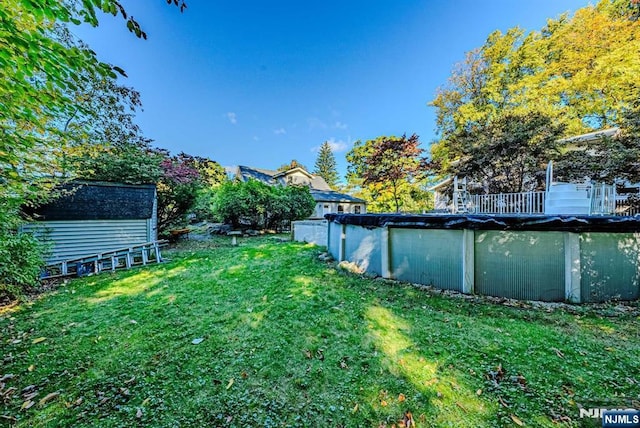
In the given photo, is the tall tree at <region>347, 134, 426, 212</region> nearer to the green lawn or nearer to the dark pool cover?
the dark pool cover

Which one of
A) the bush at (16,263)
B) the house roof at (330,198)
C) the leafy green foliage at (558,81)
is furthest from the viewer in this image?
the house roof at (330,198)

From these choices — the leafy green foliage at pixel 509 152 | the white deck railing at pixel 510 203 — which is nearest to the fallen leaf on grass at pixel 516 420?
the white deck railing at pixel 510 203

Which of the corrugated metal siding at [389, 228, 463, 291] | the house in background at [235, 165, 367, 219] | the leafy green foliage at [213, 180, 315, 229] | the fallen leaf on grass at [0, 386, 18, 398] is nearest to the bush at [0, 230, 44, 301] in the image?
the fallen leaf on grass at [0, 386, 18, 398]

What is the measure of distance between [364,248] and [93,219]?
27.6 ft

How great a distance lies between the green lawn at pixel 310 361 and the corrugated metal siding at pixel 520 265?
0.44 meters

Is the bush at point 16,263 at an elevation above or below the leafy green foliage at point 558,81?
below

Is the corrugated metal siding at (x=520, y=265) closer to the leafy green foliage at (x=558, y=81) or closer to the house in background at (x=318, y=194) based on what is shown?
the leafy green foliage at (x=558, y=81)

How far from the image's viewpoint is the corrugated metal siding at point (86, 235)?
6.81 metres

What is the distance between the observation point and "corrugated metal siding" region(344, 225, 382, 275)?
550 cm

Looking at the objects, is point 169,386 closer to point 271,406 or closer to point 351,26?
point 271,406

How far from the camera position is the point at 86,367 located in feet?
8.50

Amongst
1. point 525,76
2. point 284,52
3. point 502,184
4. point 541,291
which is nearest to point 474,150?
point 502,184

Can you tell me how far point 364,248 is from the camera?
5.87 m

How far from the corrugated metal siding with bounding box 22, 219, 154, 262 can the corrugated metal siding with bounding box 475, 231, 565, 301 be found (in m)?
10.1
